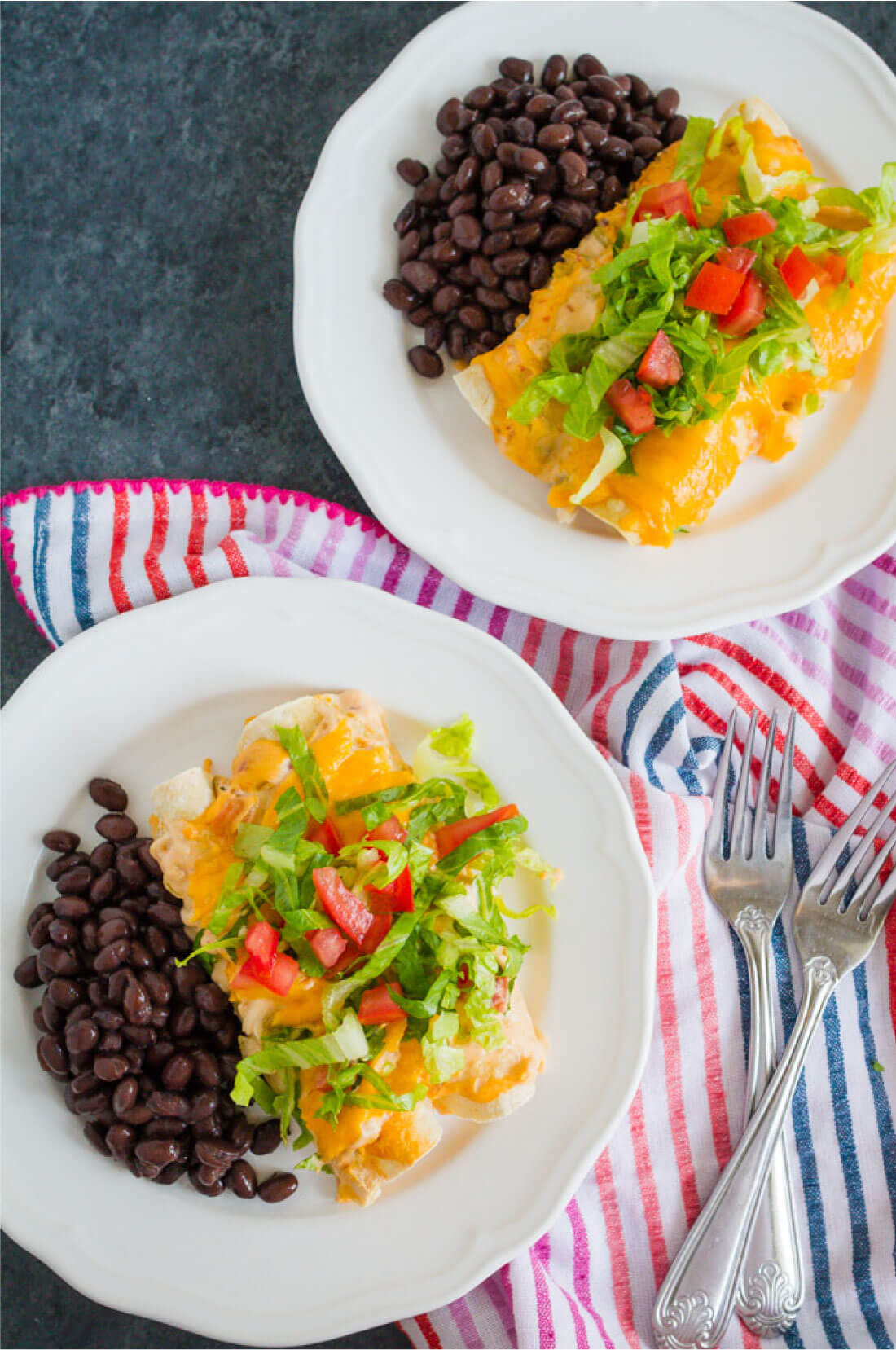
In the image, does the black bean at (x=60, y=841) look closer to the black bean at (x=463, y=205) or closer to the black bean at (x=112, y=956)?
the black bean at (x=112, y=956)

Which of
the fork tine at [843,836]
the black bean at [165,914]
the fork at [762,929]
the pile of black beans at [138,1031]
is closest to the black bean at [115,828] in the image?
the pile of black beans at [138,1031]

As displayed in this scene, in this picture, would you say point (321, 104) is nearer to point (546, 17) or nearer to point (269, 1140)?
Answer: point (546, 17)

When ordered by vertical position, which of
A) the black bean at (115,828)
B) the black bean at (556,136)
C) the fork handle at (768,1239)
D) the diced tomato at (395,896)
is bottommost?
the black bean at (115,828)

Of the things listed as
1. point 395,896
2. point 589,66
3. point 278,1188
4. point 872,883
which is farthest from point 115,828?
point 589,66

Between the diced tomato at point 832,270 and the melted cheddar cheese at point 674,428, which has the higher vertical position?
the diced tomato at point 832,270

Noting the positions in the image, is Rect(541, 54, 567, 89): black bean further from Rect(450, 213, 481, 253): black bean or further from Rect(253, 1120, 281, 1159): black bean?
Rect(253, 1120, 281, 1159): black bean

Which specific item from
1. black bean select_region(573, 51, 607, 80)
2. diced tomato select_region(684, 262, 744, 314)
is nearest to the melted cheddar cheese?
diced tomato select_region(684, 262, 744, 314)
